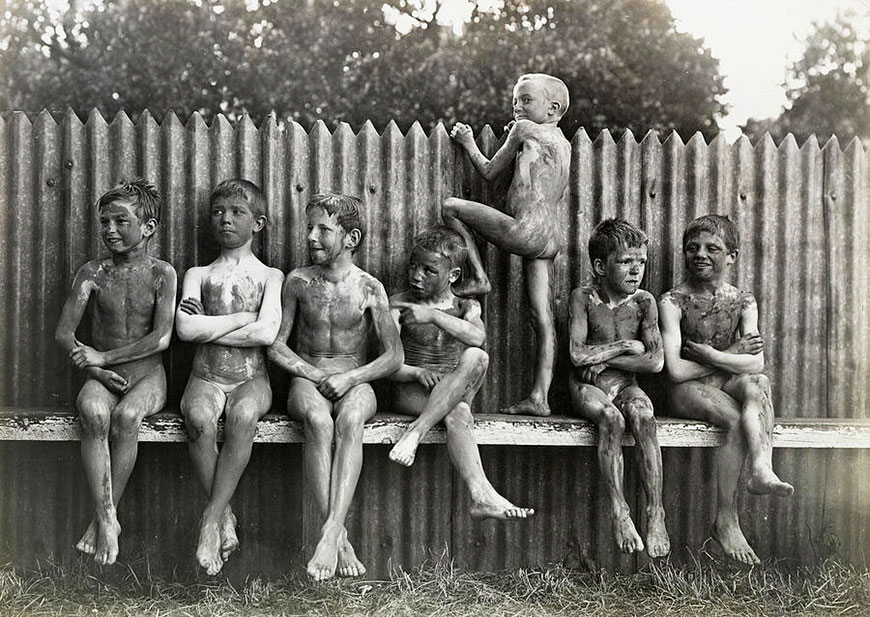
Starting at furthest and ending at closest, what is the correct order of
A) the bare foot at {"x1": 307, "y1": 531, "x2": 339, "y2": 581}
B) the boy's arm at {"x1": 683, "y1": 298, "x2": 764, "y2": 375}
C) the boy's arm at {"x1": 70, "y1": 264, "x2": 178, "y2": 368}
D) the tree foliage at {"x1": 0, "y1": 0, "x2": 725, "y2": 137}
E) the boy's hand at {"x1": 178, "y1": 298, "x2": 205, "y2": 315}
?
1. the tree foliage at {"x1": 0, "y1": 0, "x2": 725, "y2": 137}
2. the boy's arm at {"x1": 683, "y1": 298, "x2": 764, "y2": 375}
3. the boy's hand at {"x1": 178, "y1": 298, "x2": 205, "y2": 315}
4. the boy's arm at {"x1": 70, "y1": 264, "x2": 178, "y2": 368}
5. the bare foot at {"x1": 307, "y1": 531, "x2": 339, "y2": 581}

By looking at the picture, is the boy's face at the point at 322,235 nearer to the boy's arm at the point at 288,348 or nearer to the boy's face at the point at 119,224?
the boy's arm at the point at 288,348

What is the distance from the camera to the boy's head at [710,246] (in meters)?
4.59

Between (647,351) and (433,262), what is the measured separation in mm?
1184

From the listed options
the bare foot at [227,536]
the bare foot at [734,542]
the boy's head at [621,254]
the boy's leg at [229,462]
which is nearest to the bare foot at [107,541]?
the boy's leg at [229,462]

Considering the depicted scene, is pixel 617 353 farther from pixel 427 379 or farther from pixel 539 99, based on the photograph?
pixel 539 99

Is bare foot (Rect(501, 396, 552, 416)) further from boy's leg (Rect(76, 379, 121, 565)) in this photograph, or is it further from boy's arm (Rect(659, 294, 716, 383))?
boy's leg (Rect(76, 379, 121, 565))

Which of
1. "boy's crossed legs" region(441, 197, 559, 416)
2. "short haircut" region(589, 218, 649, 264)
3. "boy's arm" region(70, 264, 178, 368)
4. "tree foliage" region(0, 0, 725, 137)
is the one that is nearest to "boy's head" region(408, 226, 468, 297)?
"boy's crossed legs" region(441, 197, 559, 416)

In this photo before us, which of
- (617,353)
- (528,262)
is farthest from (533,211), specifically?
(617,353)

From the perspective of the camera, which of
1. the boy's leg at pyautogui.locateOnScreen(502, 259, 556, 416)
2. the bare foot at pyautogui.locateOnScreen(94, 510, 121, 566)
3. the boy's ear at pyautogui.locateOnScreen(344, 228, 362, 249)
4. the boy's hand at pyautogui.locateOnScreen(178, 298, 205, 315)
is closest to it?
the bare foot at pyautogui.locateOnScreen(94, 510, 121, 566)

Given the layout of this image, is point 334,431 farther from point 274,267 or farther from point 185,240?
point 185,240

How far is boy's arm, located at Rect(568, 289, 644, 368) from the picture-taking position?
4.48 m

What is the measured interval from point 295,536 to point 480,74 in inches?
159

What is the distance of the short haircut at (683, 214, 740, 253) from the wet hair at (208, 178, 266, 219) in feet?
7.32

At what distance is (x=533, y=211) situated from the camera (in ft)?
→ 15.0
